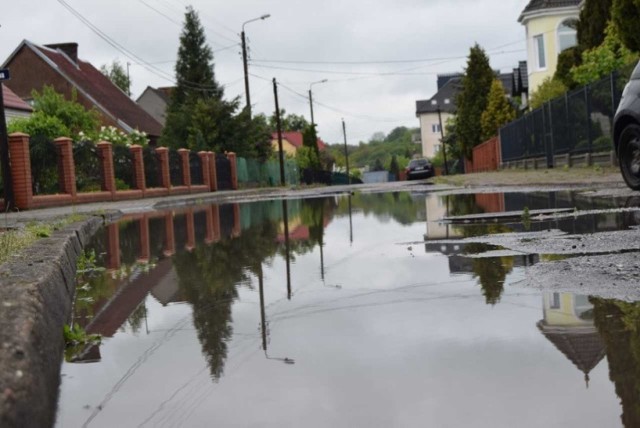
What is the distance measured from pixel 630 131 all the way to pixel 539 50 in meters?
37.8

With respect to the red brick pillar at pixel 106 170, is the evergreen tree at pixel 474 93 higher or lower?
higher

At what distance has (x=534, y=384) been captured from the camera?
3.24 meters


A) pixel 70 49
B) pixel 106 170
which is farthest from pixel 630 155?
pixel 70 49

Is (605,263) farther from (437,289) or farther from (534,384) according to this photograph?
(534,384)

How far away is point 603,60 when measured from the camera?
27.1 metres

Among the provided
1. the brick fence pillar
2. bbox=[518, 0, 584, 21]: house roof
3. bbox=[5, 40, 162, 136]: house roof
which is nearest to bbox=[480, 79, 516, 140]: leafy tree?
bbox=[518, 0, 584, 21]: house roof

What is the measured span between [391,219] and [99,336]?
8718mm

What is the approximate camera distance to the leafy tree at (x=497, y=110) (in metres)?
55.1

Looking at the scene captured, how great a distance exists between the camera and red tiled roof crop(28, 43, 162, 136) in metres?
53.0

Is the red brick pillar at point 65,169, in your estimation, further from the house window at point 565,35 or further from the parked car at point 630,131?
the house window at point 565,35

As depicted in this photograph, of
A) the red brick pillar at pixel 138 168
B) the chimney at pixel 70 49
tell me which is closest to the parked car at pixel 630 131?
the red brick pillar at pixel 138 168

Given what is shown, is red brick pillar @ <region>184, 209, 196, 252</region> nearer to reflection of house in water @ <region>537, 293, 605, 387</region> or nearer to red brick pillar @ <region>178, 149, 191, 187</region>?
reflection of house in water @ <region>537, 293, 605, 387</region>

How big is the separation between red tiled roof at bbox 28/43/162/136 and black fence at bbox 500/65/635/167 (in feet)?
89.7

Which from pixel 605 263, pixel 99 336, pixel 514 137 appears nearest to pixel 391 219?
pixel 605 263
